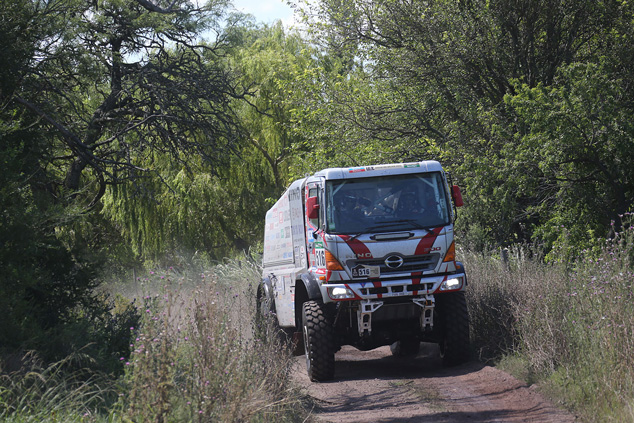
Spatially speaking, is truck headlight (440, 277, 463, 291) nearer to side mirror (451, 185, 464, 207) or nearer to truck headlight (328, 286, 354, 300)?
side mirror (451, 185, 464, 207)

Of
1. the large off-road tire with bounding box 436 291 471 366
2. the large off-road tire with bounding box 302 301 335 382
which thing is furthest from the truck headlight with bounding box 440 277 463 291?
the large off-road tire with bounding box 302 301 335 382

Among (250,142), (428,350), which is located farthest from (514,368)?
(250,142)

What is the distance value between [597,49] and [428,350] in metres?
9.22

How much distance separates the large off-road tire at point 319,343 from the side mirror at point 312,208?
1.25 metres

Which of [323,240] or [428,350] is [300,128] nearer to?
[428,350]

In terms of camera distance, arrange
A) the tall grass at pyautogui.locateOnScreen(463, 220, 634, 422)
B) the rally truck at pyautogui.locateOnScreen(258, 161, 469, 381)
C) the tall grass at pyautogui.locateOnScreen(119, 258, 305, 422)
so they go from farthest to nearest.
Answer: the rally truck at pyautogui.locateOnScreen(258, 161, 469, 381) < the tall grass at pyautogui.locateOnScreen(463, 220, 634, 422) < the tall grass at pyautogui.locateOnScreen(119, 258, 305, 422)

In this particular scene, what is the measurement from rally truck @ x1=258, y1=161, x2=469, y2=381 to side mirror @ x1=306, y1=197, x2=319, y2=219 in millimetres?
14

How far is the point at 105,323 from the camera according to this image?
9.05 m

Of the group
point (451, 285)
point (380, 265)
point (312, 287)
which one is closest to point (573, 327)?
point (451, 285)

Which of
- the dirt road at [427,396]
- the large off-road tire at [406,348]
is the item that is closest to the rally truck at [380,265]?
the dirt road at [427,396]

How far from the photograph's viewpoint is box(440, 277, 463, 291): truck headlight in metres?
9.97

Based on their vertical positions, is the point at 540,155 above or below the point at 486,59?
below

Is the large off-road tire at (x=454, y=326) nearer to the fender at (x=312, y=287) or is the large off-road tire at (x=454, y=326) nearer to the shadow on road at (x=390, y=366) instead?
the shadow on road at (x=390, y=366)

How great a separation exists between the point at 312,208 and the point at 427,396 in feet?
10.3
